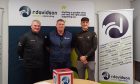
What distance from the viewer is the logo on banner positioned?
4682mm

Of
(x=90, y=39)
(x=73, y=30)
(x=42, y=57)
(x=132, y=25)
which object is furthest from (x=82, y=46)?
(x=132, y=25)

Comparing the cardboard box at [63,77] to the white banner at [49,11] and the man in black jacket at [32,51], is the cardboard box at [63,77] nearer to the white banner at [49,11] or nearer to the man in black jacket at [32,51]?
the man in black jacket at [32,51]

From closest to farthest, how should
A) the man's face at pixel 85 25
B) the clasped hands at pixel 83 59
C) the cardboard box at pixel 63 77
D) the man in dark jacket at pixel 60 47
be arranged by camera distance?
1. the cardboard box at pixel 63 77
2. the man in dark jacket at pixel 60 47
3. the clasped hands at pixel 83 59
4. the man's face at pixel 85 25

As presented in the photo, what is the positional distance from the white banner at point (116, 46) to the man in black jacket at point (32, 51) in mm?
1398

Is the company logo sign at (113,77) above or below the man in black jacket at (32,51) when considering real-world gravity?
below

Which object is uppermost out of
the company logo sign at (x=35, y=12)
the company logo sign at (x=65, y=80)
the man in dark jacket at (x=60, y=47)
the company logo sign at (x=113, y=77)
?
the company logo sign at (x=35, y=12)

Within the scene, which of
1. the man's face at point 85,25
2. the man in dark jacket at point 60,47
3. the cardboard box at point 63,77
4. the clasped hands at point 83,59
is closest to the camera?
the cardboard box at point 63,77

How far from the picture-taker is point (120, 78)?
4.71 meters

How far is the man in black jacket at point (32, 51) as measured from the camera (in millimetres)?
→ 4254

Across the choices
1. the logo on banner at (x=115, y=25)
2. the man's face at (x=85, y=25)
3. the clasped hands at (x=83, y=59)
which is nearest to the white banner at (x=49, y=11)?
the man's face at (x=85, y=25)

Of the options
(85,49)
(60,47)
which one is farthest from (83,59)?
(60,47)

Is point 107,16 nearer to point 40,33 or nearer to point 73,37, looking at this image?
point 73,37

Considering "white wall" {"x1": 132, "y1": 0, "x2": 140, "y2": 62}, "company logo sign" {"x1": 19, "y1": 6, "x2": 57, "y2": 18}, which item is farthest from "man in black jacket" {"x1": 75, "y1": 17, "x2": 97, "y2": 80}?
"white wall" {"x1": 132, "y1": 0, "x2": 140, "y2": 62}

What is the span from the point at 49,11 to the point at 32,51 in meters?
1.06
